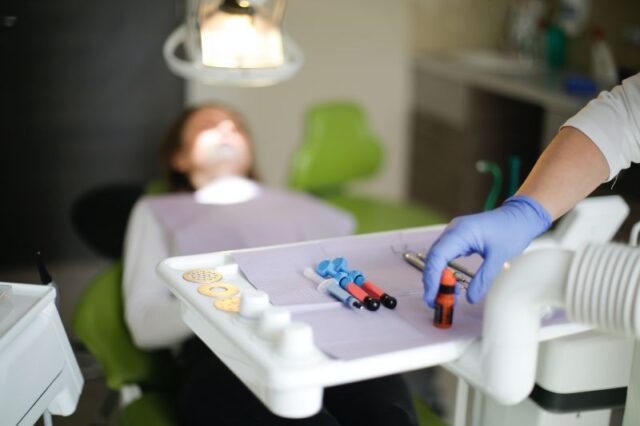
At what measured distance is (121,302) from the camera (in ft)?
6.11

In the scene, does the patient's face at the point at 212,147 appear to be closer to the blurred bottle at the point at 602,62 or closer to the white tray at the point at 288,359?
the white tray at the point at 288,359

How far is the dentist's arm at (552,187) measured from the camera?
1.24 meters

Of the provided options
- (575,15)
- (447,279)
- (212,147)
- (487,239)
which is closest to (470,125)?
(575,15)

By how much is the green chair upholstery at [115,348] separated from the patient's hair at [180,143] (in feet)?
1.67

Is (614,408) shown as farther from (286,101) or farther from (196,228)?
(286,101)

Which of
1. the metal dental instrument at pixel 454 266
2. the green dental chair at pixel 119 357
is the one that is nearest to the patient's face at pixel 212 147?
the green dental chair at pixel 119 357

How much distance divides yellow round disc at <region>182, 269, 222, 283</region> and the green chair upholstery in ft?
1.60

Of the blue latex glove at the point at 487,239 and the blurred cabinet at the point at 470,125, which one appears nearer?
the blue latex glove at the point at 487,239

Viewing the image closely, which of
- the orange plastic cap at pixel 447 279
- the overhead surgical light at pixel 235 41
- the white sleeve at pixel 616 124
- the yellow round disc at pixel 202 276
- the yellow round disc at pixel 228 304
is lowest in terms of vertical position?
the yellow round disc at pixel 202 276

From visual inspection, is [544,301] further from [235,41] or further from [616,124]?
[235,41]

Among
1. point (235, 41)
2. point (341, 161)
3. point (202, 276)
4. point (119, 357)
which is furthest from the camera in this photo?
point (341, 161)

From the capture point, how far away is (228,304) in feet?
3.96

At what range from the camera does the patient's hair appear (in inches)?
90.5

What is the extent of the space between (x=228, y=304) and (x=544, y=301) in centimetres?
41
